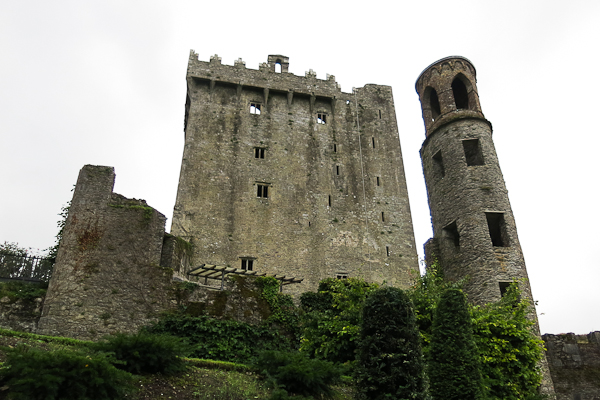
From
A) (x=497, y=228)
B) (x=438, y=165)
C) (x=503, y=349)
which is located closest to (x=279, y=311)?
(x=503, y=349)

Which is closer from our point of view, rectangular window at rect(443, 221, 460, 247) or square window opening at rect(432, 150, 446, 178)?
rectangular window at rect(443, 221, 460, 247)

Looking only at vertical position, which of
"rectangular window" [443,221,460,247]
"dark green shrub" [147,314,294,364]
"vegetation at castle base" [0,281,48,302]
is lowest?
"dark green shrub" [147,314,294,364]

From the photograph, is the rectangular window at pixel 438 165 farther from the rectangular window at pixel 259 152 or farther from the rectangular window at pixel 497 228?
the rectangular window at pixel 259 152

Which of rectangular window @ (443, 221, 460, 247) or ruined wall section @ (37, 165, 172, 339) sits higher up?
rectangular window @ (443, 221, 460, 247)

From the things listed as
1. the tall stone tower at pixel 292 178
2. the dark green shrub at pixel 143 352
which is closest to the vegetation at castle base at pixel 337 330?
the dark green shrub at pixel 143 352

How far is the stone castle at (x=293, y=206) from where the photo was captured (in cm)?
1747

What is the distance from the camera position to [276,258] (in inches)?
1018

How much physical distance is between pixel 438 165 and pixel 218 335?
16.0 meters

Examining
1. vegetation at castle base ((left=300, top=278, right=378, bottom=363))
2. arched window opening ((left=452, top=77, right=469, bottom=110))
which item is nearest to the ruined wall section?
vegetation at castle base ((left=300, top=278, right=378, bottom=363))

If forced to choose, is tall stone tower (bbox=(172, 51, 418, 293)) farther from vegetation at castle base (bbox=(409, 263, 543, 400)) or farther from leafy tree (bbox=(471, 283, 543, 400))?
leafy tree (bbox=(471, 283, 543, 400))

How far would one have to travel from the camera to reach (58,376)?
25.6 feet

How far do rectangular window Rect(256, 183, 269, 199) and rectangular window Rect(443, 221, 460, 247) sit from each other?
1020cm

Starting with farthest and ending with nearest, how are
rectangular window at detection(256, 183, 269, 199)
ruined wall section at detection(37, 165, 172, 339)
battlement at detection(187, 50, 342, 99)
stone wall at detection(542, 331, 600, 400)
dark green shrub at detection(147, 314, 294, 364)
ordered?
1. battlement at detection(187, 50, 342, 99)
2. rectangular window at detection(256, 183, 269, 199)
3. stone wall at detection(542, 331, 600, 400)
4. ruined wall section at detection(37, 165, 172, 339)
5. dark green shrub at detection(147, 314, 294, 364)

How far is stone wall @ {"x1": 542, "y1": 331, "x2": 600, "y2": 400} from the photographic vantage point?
2214 cm
